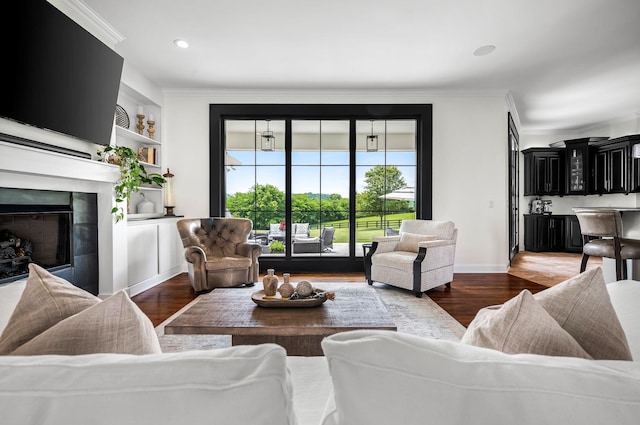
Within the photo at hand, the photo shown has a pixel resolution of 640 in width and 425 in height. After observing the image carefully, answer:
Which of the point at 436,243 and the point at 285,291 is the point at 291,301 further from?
the point at 436,243

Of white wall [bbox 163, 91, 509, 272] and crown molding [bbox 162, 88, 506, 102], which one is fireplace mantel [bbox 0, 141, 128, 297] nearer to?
white wall [bbox 163, 91, 509, 272]

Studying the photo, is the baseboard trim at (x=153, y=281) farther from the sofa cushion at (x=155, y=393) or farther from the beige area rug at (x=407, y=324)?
the sofa cushion at (x=155, y=393)

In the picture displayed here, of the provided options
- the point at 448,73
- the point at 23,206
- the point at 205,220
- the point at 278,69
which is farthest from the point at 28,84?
the point at 448,73

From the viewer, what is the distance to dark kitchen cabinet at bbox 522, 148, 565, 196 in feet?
24.3

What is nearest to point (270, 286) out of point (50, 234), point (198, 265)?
point (198, 265)

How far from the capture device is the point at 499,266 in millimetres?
4961

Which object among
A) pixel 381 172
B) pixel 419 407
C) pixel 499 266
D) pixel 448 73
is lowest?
pixel 499 266

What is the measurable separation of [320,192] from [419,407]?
183 inches

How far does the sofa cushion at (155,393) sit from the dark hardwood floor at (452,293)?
2675mm

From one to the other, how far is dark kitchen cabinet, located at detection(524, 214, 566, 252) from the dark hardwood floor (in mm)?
3357

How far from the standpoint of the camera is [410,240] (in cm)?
424

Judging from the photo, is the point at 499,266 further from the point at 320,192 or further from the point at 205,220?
the point at 205,220

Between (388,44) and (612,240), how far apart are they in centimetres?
303

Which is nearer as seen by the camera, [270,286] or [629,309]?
[629,309]
